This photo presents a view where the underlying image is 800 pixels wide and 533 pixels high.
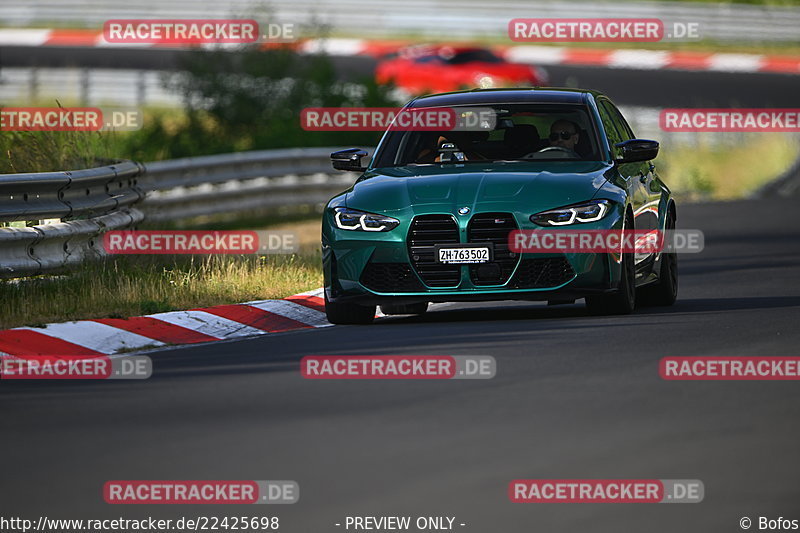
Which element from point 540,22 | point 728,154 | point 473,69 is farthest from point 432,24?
point 728,154

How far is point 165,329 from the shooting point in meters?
11.9

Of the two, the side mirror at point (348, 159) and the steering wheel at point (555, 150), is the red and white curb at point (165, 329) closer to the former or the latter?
the side mirror at point (348, 159)

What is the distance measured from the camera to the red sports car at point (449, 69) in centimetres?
4162

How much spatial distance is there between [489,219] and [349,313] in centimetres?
125

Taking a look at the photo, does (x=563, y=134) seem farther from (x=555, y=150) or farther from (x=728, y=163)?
(x=728, y=163)

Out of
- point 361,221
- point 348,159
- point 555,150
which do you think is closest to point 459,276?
point 361,221

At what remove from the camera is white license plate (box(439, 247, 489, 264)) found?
38.9ft

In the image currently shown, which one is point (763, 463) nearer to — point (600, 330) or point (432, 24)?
point (600, 330)

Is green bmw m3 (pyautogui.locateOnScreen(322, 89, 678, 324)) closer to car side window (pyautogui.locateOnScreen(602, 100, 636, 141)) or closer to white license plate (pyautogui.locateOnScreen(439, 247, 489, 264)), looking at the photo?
white license plate (pyautogui.locateOnScreen(439, 247, 489, 264))

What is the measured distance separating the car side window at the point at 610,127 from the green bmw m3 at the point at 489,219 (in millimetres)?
51

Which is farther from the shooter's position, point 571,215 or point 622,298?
point 622,298

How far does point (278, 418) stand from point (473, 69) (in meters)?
34.4

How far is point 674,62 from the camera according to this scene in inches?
1943

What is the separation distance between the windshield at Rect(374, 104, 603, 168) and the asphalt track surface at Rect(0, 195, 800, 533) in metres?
1.82
